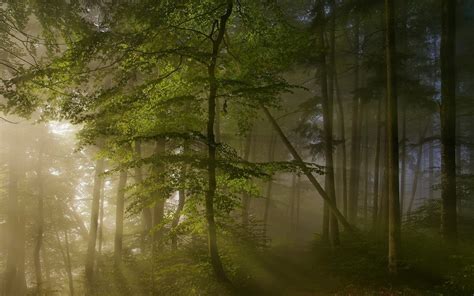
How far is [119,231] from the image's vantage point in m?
16.9

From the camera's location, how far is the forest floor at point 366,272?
364 inches

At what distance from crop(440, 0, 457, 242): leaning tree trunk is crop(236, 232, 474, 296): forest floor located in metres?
0.90

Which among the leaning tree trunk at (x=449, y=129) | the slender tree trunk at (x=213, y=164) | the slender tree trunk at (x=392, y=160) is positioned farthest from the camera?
the leaning tree trunk at (x=449, y=129)

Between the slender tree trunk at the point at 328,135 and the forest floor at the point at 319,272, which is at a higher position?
the slender tree trunk at the point at 328,135

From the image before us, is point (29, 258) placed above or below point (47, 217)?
below

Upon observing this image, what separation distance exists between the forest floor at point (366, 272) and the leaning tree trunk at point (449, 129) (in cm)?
90

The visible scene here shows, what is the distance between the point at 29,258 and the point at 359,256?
29.4m

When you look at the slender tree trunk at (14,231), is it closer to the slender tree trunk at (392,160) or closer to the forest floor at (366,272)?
the forest floor at (366,272)

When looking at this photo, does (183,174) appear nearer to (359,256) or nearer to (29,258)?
(359,256)

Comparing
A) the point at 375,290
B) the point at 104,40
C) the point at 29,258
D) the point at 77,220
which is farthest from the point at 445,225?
the point at 29,258

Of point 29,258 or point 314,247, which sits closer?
point 314,247

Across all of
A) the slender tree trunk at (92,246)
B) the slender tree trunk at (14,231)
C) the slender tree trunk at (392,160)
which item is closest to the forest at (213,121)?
the slender tree trunk at (392,160)

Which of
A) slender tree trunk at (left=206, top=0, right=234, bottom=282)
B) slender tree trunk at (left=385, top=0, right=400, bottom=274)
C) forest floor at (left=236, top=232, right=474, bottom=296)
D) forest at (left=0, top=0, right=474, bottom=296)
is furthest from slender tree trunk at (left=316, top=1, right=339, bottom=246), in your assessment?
slender tree trunk at (left=206, top=0, right=234, bottom=282)

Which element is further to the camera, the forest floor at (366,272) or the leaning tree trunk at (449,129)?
the leaning tree trunk at (449,129)
